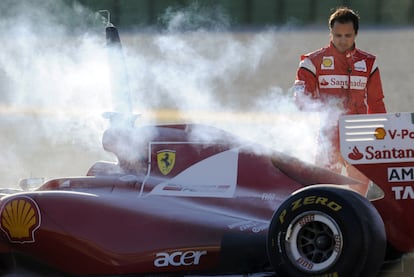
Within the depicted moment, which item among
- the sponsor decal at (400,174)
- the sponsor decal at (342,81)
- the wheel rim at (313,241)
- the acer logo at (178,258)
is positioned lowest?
the acer logo at (178,258)

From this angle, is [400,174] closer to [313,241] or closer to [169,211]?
[313,241]

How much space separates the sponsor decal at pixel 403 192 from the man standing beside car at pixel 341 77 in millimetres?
1364

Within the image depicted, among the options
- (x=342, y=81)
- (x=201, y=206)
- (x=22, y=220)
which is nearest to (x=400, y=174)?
(x=201, y=206)

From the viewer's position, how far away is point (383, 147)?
459 centimetres

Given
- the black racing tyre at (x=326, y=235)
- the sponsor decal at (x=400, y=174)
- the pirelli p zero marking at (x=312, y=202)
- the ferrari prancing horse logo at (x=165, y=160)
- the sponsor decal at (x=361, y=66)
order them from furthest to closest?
the sponsor decal at (x=361, y=66), the ferrari prancing horse logo at (x=165, y=160), the sponsor decal at (x=400, y=174), the pirelli p zero marking at (x=312, y=202), the black racing tyre at (x=326, y=235)

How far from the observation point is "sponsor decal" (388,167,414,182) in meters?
4.55

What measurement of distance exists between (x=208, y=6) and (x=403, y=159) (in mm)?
7792

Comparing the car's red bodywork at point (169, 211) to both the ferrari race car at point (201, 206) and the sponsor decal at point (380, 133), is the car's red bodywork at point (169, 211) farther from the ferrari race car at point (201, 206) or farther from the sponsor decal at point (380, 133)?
the sponsor decal at point (380, 133)

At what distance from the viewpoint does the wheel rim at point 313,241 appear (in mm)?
4293

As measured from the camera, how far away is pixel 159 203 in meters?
5.14

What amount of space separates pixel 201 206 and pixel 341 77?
1.42 metres

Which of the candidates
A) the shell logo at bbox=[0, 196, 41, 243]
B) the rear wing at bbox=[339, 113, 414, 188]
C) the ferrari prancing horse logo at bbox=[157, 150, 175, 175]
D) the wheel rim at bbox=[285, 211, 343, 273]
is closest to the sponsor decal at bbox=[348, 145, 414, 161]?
the rear wing at bbox=[339, 113, 414, 188]

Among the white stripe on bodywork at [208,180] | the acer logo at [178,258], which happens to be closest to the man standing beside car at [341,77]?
the white stripe on bodywork at [208,180]

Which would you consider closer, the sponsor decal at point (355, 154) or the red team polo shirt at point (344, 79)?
the sponsor decal at point (355, 154)
